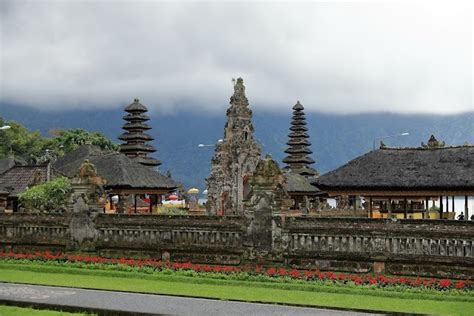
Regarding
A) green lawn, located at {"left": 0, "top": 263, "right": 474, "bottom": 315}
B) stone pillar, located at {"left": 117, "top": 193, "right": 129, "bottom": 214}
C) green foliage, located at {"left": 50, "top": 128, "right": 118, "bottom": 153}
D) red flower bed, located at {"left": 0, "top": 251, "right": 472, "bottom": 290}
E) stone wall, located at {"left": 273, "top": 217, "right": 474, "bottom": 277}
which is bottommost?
green lawn, located at {"left": 0, "top": 263, "right": 474, "bottom": 315}

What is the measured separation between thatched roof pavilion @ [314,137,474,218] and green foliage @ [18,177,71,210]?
13.3 metres

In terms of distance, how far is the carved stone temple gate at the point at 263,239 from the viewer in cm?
1939

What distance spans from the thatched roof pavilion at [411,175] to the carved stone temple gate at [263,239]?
31.1 feet

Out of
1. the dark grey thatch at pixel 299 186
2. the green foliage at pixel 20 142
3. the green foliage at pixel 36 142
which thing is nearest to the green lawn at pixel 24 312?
the dark grey thatch at pixel 299 186

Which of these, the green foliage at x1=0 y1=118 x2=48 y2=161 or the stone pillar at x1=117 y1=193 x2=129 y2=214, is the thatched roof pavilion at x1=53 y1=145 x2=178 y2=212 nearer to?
the stone pillar at x1=117 y1=193 x2=129 y2=214

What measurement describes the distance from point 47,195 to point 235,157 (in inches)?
1281

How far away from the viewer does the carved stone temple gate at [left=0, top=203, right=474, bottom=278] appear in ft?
63.6

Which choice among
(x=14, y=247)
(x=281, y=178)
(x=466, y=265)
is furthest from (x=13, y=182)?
(x=466, y=265)

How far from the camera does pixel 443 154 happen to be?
31.1 metres

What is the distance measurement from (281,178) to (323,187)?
29.8 feet

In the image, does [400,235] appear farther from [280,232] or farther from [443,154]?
[443,154]

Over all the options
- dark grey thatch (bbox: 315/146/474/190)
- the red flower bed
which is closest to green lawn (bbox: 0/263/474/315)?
the red flower bed

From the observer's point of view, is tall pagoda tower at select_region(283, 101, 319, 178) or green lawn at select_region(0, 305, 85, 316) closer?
green lawn at select_region(0, 305, 85, 316)

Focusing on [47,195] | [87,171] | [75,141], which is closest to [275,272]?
[87,171]
